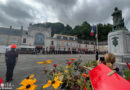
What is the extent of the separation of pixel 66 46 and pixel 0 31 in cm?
3202

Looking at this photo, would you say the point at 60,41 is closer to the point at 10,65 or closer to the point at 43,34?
the point at 43,34

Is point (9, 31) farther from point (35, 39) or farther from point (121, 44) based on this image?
point (121, 44)

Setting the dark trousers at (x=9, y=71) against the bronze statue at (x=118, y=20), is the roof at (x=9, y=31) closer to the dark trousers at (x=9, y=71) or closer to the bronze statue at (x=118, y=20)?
the dark trousers at (x=9, y=71)

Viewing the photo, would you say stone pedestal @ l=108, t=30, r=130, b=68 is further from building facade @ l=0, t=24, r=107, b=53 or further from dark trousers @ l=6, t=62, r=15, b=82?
building facade @ l=0, t=24, r=107, b=53

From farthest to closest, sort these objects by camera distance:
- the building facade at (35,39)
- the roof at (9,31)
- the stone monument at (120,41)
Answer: the roof at (9,31)
the building facade at (35,39)
the stone monument at (120,41)

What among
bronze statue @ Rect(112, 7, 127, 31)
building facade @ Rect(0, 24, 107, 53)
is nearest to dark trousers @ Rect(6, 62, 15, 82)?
bronze statue @ Rect(112, 7, 127, 31)

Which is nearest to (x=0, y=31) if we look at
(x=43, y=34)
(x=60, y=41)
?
(x=43, y=34)

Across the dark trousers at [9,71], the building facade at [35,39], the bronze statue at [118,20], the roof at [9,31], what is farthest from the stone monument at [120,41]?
the roof at [9,31]

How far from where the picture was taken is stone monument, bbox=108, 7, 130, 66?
5793 millimetres

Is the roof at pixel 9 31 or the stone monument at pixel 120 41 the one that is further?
the roof at pixel 9 31

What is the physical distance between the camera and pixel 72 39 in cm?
4072

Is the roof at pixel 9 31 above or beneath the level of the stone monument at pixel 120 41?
above

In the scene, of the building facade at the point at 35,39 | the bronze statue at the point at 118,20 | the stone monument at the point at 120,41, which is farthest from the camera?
the building facade at the point at 35,39

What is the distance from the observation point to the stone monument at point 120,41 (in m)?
5.79
